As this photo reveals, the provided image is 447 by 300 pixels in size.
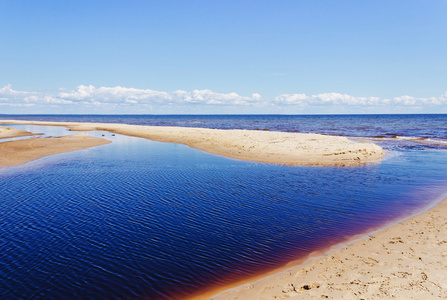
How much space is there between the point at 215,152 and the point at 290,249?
22.4m

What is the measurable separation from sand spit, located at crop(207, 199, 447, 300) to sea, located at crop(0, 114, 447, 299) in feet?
2.42

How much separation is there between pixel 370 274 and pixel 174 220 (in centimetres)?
698

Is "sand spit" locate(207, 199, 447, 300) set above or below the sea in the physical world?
above

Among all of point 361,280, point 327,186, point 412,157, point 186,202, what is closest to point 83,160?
point 186,202

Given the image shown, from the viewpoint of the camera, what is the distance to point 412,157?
29.8 metres

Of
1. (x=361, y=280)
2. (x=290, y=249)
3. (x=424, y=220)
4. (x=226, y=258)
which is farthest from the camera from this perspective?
(x=424, y=220)

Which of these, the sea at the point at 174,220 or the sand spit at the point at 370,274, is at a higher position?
the sand spit at the point at 370,274

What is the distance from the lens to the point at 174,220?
39.0 feet

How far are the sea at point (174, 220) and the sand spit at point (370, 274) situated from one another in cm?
74

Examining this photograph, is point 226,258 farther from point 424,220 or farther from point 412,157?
point 412,157

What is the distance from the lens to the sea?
7938mm

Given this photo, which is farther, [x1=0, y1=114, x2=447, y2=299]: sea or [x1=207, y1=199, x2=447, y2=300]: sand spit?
[x1=0, y1=114, x2=447, y2=299]: sea

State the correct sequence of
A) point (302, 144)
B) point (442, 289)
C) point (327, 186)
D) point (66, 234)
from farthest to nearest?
point (302, 144) → point (327, 186) → point (66, 234) → point (442, 289)

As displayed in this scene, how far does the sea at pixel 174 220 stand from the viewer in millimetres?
7938
